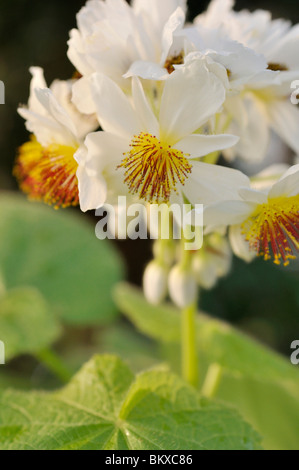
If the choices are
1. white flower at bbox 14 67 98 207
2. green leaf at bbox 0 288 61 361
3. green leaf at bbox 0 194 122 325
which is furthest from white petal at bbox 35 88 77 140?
green leaf at bbox 0 194 122 325

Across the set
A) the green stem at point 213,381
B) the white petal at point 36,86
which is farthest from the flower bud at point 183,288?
the white petal at point 36,86

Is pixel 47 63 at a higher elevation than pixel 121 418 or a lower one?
higher

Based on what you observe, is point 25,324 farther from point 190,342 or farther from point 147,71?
point 147,71

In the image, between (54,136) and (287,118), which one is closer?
(54,136)

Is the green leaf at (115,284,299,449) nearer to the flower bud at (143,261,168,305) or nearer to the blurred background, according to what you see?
the flower bud at (143,261,168,305)

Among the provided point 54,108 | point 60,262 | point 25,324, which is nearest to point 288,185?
point 54,108

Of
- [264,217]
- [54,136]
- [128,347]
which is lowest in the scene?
[128,347]

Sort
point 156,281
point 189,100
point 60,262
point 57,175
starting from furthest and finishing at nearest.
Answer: point 60,262
point 156,281
point 57,175
point 189,100

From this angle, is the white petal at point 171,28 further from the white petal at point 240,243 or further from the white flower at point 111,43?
the white petal at point 240,243
